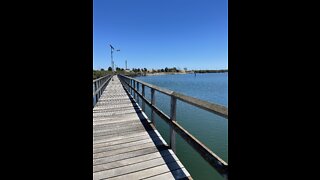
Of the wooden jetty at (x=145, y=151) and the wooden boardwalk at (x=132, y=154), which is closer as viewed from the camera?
the wooden jetty at (x=145, y=151)

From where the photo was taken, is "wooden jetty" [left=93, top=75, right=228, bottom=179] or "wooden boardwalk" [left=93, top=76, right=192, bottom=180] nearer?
"wooden jetty" [left=93, top=75, right=228, bottom=179]
